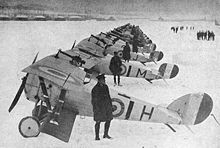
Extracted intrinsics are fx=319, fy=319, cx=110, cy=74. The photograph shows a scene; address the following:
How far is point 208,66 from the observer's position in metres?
2.40

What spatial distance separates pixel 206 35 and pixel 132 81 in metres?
0.67

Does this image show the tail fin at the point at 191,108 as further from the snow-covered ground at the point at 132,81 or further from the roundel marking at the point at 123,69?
the roundel marking at the point at 123,69

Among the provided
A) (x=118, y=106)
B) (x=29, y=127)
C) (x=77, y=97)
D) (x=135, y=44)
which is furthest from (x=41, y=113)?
(x=135, y=44)

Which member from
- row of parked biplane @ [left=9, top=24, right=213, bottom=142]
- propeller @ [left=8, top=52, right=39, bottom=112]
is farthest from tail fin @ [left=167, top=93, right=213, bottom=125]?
propeller @ [left=8, top=52, right=39, bottom=112]

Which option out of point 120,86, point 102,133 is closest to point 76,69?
point 120,86

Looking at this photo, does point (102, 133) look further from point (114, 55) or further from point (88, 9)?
point (88, 9)

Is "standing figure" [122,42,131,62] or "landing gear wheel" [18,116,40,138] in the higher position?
"standing figure" [122,42,131,62]

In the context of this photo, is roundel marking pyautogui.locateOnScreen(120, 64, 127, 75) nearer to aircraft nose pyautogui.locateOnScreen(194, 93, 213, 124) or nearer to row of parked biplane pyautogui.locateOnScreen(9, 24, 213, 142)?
row of parked biplane pyautogui.locateOnScreen(9, 24, 213, 142)

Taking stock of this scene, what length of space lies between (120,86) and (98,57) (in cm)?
30

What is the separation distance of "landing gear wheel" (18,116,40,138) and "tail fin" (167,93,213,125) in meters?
0.89

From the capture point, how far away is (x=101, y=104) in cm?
209

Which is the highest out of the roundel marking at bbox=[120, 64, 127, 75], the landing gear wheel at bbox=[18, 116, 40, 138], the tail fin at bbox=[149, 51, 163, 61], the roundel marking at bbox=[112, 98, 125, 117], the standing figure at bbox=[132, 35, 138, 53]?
the standing figure at bbox=[132, 35, 138, 53]

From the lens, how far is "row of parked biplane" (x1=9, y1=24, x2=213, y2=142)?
6.68 ft

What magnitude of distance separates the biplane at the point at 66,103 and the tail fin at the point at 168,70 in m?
0.21
